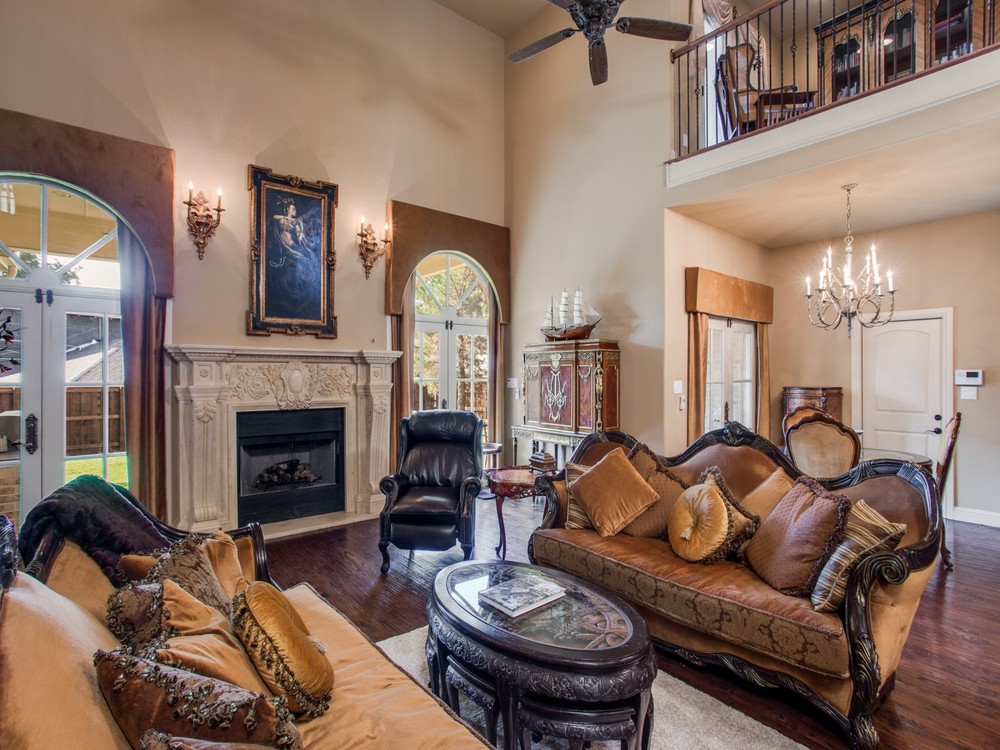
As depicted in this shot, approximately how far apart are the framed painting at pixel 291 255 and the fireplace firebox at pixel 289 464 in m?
0.81

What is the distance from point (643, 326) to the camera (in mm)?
4820

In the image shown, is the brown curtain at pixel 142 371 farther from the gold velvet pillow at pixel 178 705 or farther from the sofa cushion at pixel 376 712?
the gold velvet pillow at pixel 178 705

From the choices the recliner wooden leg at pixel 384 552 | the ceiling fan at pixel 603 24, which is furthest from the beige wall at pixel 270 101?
the ceiling fan at pixel 603 24

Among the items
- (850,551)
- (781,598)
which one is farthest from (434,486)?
(850,551)

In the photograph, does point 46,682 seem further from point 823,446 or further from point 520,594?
point 823,446

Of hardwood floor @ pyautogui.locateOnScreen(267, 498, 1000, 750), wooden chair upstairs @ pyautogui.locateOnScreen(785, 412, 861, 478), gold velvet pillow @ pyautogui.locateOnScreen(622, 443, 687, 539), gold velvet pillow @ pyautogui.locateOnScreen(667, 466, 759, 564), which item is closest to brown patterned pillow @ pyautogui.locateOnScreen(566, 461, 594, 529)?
gold velvet pillow @ pyautogui.locateOnScreen(622, 443, 687, 539)

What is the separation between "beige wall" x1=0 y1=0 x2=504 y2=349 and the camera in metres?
3.83

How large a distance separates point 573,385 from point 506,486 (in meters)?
1.59

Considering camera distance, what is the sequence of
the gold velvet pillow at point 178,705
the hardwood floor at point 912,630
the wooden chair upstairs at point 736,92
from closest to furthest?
the gold velvet pillow at point 178,705 < the hardwood floor at point 912,630 < the wooden chair upstairs at point 736,92

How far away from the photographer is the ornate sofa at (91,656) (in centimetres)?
88

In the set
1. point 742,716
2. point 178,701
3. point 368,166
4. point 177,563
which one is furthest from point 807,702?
point 368,166

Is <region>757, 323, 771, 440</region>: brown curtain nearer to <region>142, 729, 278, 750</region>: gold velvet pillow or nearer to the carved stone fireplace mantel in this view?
the carved stone fireplace mantel

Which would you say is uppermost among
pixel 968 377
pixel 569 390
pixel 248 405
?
pixel 968 377

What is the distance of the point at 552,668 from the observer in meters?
1.65
